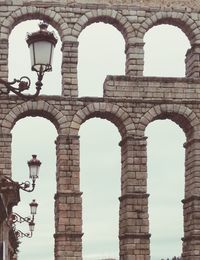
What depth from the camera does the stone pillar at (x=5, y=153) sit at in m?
22.5

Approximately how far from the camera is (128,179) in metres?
23.2

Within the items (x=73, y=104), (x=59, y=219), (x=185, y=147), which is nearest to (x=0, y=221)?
(x=59, y=219)

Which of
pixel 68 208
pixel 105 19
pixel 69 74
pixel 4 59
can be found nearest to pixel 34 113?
pixel 69 74

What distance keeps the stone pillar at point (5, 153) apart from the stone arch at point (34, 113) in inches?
7.7

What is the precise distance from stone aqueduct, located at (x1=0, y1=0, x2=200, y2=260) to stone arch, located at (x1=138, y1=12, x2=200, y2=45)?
0.03 meters

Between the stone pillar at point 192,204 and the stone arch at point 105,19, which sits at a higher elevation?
the stone arch at point 105,19

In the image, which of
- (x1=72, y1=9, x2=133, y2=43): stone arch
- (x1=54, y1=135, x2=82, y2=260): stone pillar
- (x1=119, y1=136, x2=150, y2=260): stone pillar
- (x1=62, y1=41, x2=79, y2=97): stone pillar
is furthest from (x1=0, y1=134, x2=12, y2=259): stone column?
(x1=72, y1=9, x2=133, y2=43): stone arch

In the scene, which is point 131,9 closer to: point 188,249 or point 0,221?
point 188,249

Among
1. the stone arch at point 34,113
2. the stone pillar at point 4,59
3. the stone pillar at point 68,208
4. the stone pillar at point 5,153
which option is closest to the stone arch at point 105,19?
the stone pillar at point 4,59

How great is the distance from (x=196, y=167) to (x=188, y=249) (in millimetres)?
2650

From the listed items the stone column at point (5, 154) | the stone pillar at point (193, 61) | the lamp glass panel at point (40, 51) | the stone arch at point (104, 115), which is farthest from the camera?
the stone pillar at point (193, 61)

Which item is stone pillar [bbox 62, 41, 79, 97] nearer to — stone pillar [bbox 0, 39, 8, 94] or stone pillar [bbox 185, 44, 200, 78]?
stone pillar [bbox 0, 39, 8, 94]

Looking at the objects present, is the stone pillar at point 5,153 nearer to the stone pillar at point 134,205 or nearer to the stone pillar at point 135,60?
the stone pillar at point 134,205

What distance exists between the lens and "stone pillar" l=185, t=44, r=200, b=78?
24122mm
